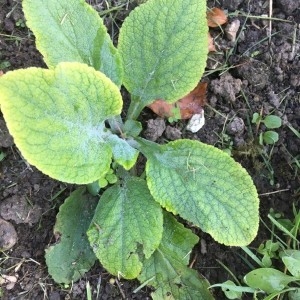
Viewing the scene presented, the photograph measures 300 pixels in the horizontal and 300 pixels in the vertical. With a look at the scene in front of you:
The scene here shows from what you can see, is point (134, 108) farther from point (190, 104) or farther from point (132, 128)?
point (190, 104)

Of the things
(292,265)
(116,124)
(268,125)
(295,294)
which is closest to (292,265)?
(292,265)

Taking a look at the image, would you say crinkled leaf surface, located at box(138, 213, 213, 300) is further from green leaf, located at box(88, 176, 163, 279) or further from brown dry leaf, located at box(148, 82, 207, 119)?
brown dry leaf, located at box(148, 82, 207, 119)

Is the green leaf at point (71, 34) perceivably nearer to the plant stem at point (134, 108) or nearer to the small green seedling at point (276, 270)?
the plant stem at point (134, 108)

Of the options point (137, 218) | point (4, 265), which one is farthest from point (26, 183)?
point (137, 218)

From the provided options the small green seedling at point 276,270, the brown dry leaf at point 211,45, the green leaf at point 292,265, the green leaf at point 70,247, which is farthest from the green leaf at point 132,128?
the green leaf at point 292,265

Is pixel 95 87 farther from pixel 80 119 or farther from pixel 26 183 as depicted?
pixel 26 183
